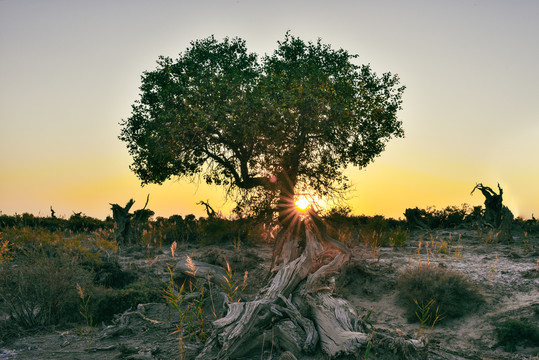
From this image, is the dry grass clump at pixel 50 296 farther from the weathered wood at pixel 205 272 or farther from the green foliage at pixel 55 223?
the green foliage at pixel 55 223

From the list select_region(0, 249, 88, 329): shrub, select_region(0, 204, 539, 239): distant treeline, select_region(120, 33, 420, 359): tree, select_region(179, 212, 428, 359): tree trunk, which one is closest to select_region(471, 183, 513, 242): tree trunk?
select_region(0, 204, 539, 239): distant treeline

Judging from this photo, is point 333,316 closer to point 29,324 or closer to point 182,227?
point 29,324

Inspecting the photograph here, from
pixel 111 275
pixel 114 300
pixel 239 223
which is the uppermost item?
pixel 239 223

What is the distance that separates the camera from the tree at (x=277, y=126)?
13.7 meters

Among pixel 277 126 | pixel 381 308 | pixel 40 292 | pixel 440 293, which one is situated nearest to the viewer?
pixel 40 292

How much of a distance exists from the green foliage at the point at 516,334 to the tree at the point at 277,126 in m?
3.50

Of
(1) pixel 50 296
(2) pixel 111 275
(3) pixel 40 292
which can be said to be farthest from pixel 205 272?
(3) pixel 40 292

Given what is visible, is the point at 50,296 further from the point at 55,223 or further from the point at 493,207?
the point at 55,223

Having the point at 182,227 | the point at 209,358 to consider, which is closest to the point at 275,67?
the point at 182,227

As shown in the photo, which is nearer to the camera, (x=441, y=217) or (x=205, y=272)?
(x=205, y=272)

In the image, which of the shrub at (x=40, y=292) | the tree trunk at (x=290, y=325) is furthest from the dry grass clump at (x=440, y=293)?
the shrub at (x=40, y=292)

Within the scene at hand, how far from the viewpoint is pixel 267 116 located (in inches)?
570

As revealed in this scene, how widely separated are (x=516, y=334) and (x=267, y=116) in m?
9.61

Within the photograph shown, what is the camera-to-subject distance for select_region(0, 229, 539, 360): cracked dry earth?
719 centimetres
